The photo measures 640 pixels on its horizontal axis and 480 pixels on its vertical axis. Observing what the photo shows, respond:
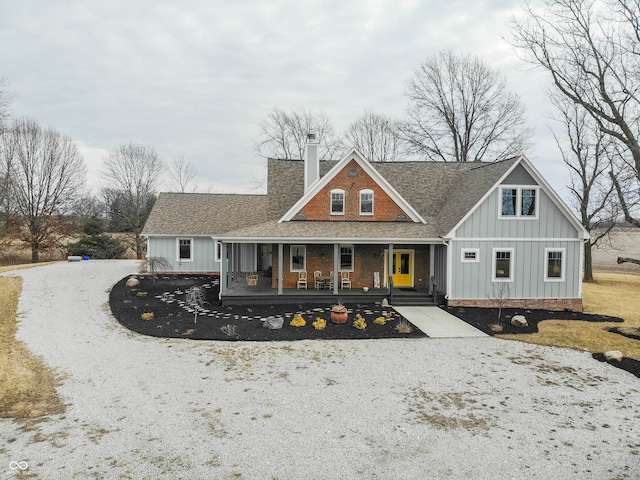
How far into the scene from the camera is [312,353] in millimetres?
11086

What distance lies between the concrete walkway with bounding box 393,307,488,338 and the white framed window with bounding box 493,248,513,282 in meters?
3.10

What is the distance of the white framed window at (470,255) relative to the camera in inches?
679

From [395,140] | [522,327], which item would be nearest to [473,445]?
[522,327]

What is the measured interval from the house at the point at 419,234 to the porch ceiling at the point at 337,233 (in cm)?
5

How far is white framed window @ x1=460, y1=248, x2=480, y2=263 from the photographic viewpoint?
17.2 meters

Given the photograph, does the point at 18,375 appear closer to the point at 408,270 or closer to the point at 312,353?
the point at 312,353

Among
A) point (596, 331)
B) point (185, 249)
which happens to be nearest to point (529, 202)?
point (596, 331)

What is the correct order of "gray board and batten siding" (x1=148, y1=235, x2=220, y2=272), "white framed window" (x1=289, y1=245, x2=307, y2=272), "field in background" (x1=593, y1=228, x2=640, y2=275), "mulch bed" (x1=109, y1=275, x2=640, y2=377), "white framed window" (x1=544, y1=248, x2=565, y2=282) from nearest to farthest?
"mulch bed" (x1=109, y1=275, x2=640, y2=377)
"white framed window" (x1=544, y1=248, x2=565, y2=282)
"white framed window" (x1=289, y1=245, x2=307, y2=272)
"gray board and batten siding" (x1=148, y1=235, x2=220, y2=272)
"field in background" (x1=593, y1=228, x2=640, y2=275)

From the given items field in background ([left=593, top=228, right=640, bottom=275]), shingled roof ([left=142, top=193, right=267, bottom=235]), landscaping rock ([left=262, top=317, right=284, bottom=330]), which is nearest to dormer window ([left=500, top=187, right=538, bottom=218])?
landscaping rock ([left=262, top=317, right=284, bottom=330])

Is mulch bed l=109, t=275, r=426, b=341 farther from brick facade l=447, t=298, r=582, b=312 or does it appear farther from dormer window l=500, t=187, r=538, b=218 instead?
dormer window l=500, t=187, r=538, b=218

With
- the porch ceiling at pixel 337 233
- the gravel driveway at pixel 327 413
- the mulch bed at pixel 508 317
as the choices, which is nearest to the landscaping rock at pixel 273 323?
the gravel driveway at pixel 327 413

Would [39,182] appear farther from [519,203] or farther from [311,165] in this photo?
[519,203]

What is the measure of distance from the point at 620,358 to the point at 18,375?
49.6ft

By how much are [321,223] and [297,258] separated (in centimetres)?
204
